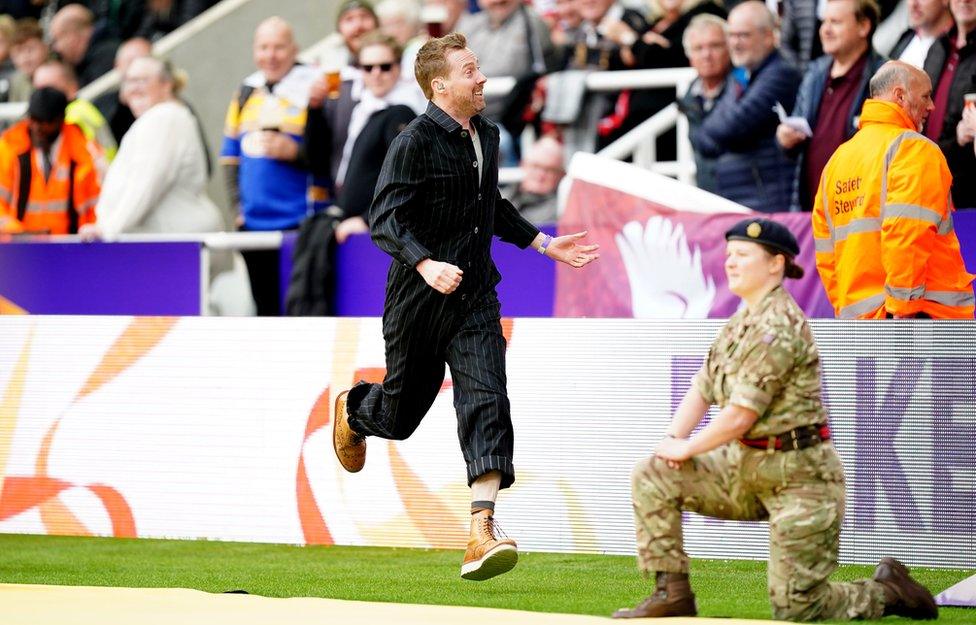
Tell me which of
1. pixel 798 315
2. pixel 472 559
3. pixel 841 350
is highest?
pixel 798 315

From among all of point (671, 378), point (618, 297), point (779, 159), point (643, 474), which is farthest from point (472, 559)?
point (779, 159)

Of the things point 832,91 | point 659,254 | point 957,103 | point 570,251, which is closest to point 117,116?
point 659,254

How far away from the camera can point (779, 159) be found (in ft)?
35.9

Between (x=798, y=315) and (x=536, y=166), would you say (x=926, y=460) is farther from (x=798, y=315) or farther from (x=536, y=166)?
(x=536, y=166)

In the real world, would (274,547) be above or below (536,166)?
below

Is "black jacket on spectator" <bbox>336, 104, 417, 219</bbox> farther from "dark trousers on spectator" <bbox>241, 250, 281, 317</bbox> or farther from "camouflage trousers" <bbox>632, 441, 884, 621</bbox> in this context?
"camouflage trousers" <bbox>632, 441, 884, 621</bbox>

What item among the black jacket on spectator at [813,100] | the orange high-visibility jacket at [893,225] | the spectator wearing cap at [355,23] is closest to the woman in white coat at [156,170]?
the spectator wearing cap at [355,23]

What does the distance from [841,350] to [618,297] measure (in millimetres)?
3093

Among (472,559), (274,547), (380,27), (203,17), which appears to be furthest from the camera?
(203,17)

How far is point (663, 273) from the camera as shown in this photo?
10.6m

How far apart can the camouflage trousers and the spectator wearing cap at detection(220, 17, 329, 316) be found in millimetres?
6772

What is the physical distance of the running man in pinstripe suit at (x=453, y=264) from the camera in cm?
699

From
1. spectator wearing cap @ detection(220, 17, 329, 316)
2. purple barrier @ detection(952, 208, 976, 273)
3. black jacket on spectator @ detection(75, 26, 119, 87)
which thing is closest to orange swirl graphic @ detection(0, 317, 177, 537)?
spectator wearing cap @ detection(220, 17, 329, 316)

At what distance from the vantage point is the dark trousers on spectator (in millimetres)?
12414
